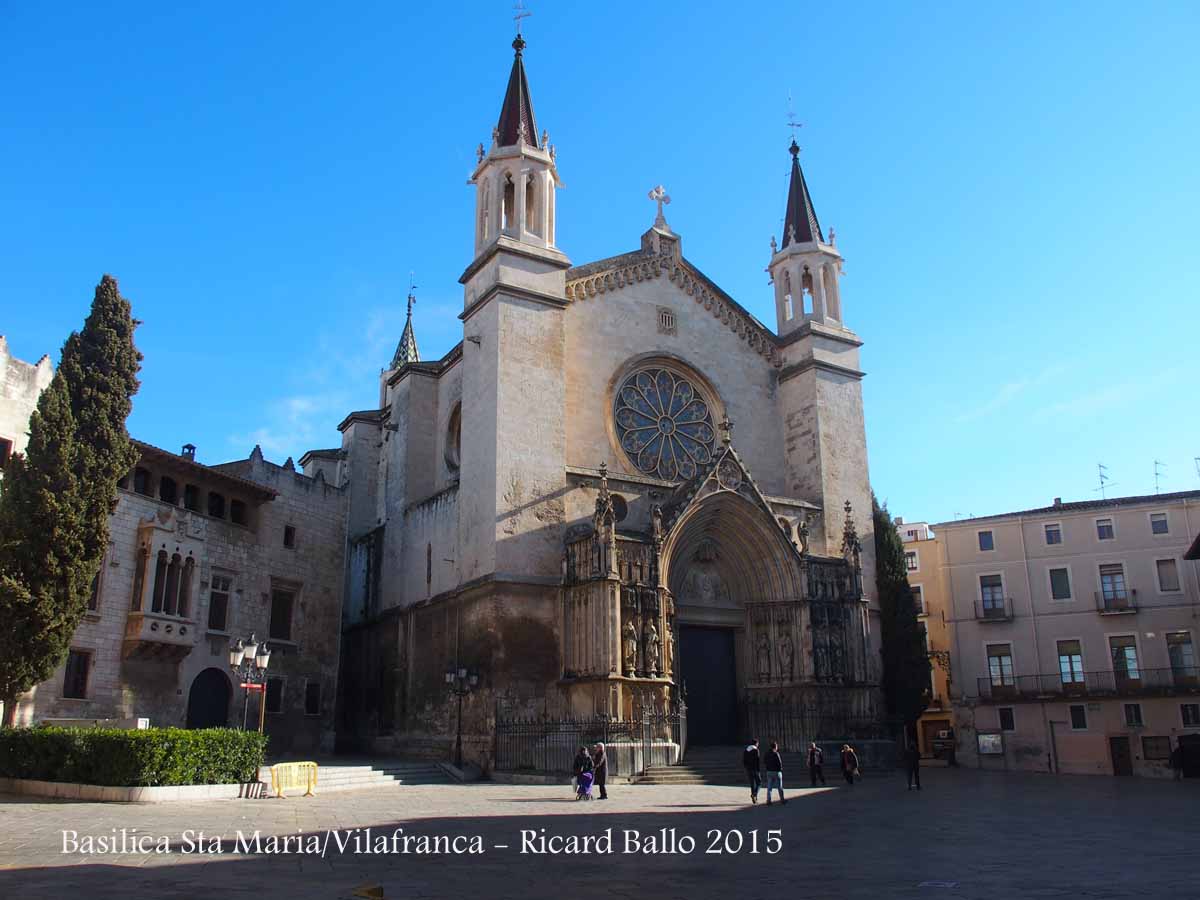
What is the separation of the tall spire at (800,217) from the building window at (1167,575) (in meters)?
17.8

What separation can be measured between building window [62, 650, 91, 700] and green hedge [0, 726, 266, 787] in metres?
4.88

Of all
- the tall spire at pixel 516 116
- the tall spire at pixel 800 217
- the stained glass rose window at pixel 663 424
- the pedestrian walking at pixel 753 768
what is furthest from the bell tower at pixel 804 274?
the pedestrian walking at pixel 753 768

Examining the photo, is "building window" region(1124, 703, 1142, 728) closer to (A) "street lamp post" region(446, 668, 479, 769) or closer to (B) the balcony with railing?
(B) the balcony with railing

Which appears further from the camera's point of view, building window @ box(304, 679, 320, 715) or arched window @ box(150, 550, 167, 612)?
building window @ box(304, 679, 320, 715)

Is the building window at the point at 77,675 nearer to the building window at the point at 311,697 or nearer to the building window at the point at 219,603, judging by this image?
the building window at the point at 219,603

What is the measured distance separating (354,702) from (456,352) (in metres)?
11.8

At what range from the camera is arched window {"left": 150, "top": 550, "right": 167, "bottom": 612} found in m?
26.1

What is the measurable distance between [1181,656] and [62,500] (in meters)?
35.8

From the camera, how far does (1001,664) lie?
128 feet

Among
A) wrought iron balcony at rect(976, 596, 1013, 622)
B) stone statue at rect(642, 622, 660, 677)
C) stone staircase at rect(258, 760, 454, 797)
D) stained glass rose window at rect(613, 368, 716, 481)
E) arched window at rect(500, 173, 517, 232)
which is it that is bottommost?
stone staircase at rect(258, 760, 454, 797)

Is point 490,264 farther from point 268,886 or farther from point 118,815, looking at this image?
→ point 268,886

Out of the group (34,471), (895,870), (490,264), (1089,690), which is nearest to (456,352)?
(490,264)

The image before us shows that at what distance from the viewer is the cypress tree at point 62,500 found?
18688 millimetres

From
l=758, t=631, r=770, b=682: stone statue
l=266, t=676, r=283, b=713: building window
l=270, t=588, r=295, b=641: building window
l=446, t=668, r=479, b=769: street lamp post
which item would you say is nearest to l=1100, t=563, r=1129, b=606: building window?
l=758, t=631, r=770, b=682: stone statue
